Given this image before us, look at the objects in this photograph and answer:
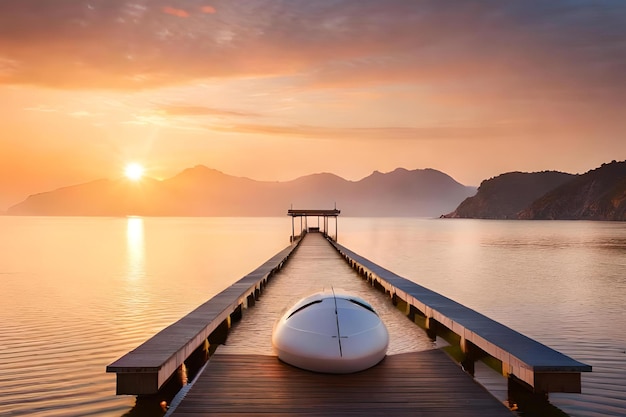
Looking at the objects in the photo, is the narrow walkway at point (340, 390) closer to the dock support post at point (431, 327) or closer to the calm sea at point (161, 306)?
the calm sea at point (161, 306)

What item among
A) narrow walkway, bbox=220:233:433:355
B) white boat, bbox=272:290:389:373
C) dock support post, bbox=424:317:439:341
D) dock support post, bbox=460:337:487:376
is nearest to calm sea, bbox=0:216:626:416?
dock support post, bbox=460:337:487:376

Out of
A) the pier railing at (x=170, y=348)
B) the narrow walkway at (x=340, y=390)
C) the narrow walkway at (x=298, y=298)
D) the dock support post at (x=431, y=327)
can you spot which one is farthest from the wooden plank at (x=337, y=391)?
the dock support post at (x=431, y=327)

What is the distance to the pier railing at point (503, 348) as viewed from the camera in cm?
810

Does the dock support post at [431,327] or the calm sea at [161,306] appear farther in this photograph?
the dock support post at [431,327]


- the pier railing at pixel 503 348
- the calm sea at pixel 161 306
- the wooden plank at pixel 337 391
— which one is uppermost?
the pier railing at pixel 503 348

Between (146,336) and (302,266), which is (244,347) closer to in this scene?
(146,336)

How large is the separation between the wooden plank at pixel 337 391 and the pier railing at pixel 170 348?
49 cm

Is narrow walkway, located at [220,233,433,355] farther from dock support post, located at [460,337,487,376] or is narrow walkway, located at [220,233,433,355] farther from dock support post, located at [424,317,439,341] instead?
dock support post, located at [460,337,487,376]

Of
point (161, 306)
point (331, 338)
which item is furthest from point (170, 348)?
point (161, 306)

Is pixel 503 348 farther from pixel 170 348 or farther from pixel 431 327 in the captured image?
pixel 170 348

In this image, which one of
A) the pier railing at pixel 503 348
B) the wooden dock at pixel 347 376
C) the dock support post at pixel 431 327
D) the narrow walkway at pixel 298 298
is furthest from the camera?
the dock support post at pixel 431 327

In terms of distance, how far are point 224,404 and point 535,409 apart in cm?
543

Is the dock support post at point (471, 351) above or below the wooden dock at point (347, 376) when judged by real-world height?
below

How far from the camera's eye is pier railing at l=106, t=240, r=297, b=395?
7988 millimetres
